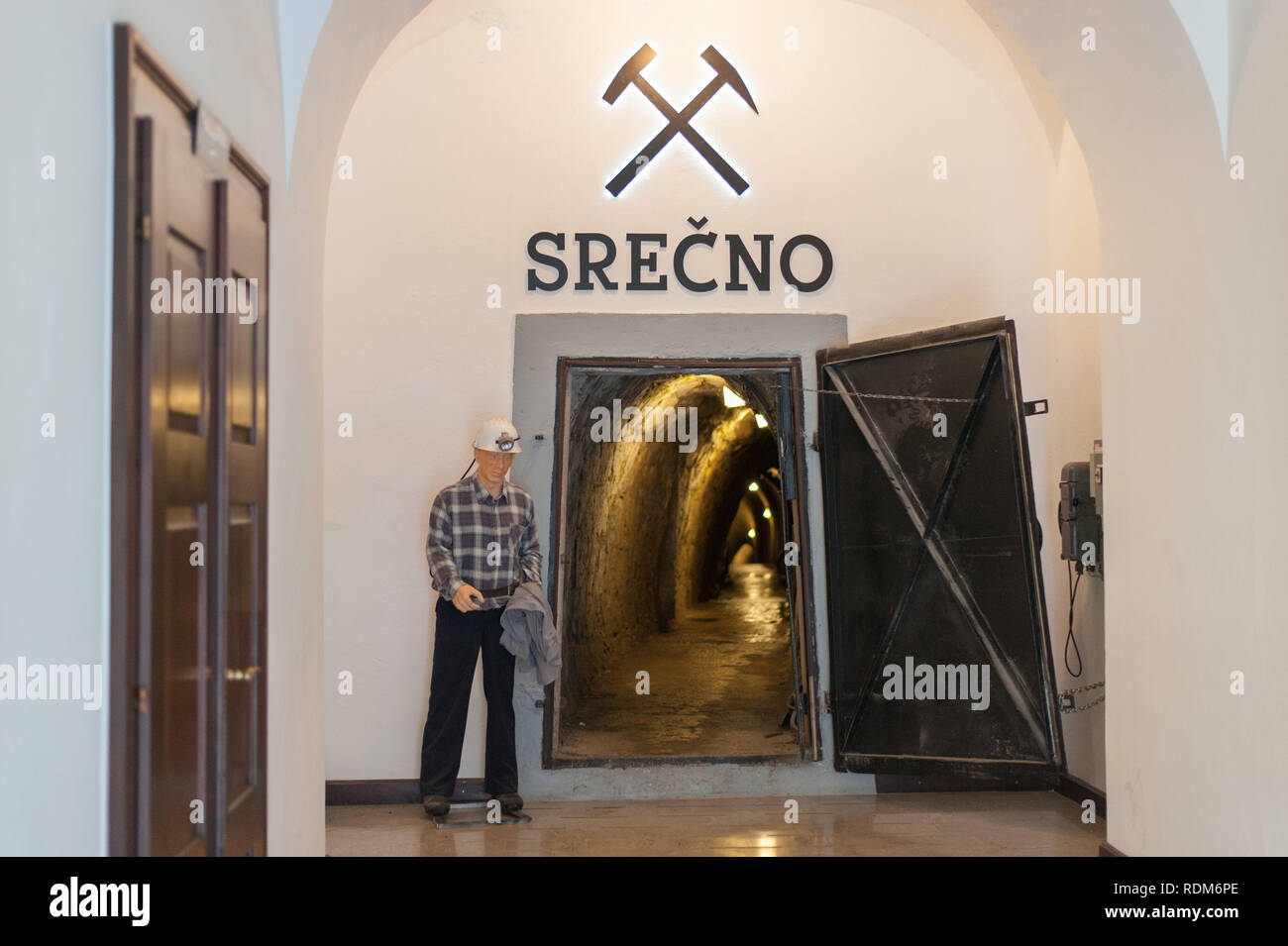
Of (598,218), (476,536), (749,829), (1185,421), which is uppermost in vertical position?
(598,218)

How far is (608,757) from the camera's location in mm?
6574

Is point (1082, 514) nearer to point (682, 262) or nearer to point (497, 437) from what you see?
point (682, 262)

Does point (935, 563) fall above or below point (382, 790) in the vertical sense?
above

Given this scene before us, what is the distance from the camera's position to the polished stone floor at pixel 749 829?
555 centimetres

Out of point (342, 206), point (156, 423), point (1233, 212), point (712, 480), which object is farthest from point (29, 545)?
point (712, 480)

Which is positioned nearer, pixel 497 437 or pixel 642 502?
pixel 497 437

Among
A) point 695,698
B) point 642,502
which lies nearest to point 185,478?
point 695,698

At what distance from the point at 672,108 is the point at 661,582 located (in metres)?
8.23

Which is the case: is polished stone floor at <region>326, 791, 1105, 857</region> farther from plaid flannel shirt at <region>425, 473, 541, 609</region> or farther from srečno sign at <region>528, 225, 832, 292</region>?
srečno sign at <region>528, 225, 832, 292</region>

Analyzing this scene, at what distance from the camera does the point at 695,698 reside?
946cm

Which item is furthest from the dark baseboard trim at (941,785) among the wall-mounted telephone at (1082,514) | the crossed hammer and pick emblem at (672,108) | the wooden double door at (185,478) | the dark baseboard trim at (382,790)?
the wooden double door at (185,478)

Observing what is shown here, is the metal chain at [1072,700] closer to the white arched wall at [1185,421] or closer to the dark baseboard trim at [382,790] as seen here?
the white arched wall at [1185,421]

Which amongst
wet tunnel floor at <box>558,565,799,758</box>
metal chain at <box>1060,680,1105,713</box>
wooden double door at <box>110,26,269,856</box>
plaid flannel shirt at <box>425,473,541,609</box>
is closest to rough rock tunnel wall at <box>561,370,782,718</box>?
wet tunnel floor at <box>558,565,799,758</box>
